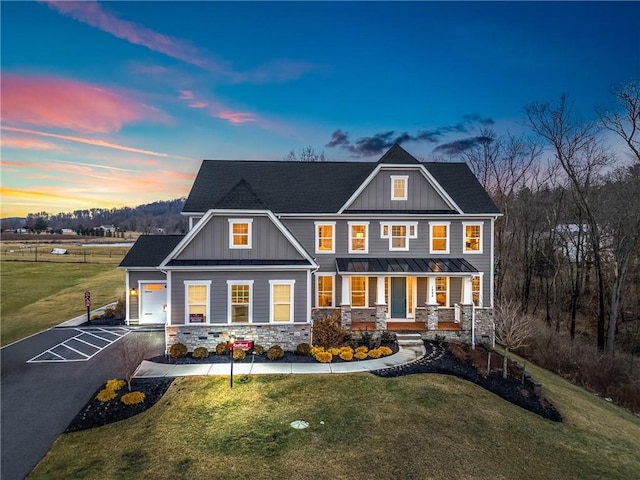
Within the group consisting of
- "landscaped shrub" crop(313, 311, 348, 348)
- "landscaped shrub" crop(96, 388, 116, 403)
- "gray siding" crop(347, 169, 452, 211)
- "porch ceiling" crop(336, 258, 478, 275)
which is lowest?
"landscaped shrub" crop(96, 388, 116, 403)

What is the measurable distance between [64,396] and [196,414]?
5058 mm

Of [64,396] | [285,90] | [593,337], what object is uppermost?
[285,90]

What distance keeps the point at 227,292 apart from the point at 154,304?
7.16m

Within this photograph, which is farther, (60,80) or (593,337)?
(593,337)

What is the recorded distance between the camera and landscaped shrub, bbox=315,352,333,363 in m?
13.3

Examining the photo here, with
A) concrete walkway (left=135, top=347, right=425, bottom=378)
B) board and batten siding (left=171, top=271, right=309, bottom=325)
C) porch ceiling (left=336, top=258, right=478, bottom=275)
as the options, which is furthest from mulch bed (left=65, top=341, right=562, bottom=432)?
porch ceiling (left=336, top=258, right=478, bottom=275)

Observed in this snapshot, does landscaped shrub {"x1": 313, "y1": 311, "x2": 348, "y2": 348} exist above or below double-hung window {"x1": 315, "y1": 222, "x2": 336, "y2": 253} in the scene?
below

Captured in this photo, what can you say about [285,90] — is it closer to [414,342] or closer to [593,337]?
[414,342]

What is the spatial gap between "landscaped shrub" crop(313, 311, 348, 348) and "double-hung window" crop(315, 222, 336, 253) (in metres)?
4.18

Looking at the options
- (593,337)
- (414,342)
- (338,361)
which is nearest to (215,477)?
(338,361)

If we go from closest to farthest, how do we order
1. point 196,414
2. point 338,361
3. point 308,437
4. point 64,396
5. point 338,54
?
point 308,437, point 196,414, point 64,396, point 338,361, point 338,54

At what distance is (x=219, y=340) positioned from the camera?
1419 centimetres

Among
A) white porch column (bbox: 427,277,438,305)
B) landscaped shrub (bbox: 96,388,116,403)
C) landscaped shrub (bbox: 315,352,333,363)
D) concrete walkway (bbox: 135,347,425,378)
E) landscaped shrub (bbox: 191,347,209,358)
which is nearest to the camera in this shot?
landscaped shrub (bbox: 96,388,116,403)

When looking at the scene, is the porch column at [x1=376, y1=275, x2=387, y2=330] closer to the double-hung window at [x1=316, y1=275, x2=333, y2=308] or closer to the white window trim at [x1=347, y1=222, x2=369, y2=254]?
the white window trim at [x1=347, y1=222, x2=369, y2=254]
